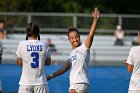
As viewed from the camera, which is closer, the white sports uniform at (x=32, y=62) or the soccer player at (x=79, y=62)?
the white sports uniform at (x=32, y=62)

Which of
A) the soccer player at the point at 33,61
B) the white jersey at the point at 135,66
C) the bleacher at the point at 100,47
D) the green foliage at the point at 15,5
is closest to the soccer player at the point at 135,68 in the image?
the white jersey at the point at 135,66

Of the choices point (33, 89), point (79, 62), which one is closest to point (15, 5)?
point (79, 62)

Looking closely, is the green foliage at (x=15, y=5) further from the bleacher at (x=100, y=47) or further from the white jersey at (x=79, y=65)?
the white jersey at (x=79, y=65)

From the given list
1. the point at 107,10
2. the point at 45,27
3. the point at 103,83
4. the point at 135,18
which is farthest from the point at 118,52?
the point at 103,83

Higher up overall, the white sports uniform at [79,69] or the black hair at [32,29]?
the black hair at [32,29]

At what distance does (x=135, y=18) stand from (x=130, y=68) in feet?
41.8

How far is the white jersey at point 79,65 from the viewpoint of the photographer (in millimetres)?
9871

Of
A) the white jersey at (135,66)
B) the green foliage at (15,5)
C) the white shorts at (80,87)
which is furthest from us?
the green foliage at (15,5)

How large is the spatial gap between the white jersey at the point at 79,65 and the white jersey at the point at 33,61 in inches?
18.8

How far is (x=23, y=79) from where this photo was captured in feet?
32.0

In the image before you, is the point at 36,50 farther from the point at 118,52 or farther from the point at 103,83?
Result: the point at 118,52

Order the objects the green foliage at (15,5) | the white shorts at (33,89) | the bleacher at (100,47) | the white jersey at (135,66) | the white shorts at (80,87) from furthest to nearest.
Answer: the green foliage at (15,5), the bleacher at (100,47), the white jersey at (135,66), the white shorts at (80,87), the white shorts at (33,89)

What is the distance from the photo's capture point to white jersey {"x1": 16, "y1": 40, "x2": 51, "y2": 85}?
31.9 ft

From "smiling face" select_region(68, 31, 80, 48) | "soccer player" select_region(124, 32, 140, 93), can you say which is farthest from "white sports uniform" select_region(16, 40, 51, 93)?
"soccer player" select_region(124, 32, 140, 93)
